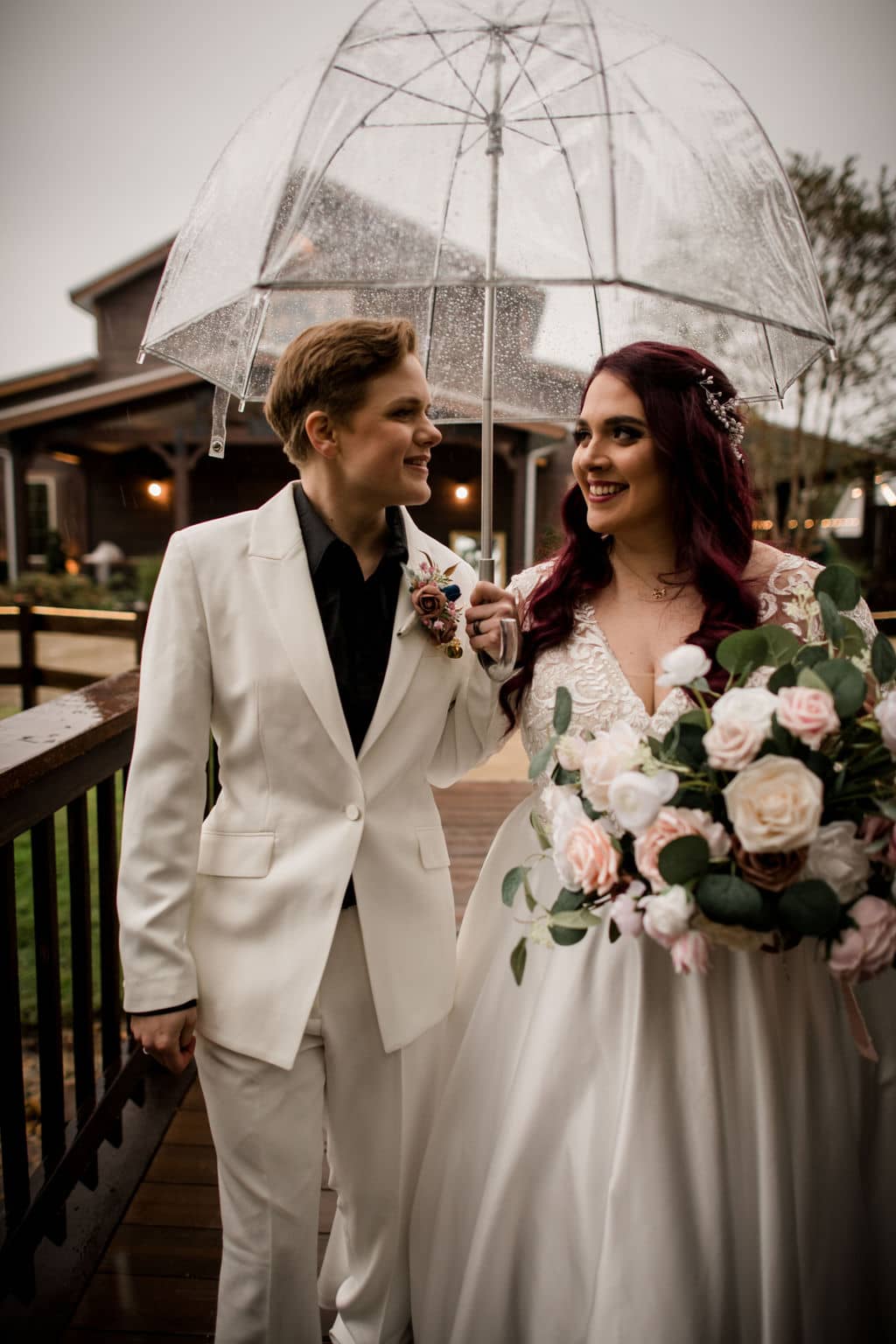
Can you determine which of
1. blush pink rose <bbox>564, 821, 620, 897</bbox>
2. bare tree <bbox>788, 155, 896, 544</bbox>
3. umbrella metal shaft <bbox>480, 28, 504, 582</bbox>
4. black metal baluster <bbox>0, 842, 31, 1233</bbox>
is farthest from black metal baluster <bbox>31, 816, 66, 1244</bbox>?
bare tree <bbox>788, 155, 896, 544</bbox>

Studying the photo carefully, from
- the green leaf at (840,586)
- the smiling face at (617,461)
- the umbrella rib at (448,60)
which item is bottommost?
the green leaf at (840,586)

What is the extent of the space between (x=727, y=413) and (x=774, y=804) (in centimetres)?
111

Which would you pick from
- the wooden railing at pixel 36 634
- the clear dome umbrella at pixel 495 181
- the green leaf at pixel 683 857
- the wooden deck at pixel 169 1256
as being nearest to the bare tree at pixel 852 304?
the wooden railing at pixel 36 634

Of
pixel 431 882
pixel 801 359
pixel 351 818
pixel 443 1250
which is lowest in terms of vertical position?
pixel 443 1250

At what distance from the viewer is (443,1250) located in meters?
Result: 1.66

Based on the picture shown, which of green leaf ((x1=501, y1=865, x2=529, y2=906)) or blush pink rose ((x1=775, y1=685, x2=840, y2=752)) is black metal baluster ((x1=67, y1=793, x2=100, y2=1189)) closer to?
green leaf ((x1=501, y1=865, x2=529, y2=906))

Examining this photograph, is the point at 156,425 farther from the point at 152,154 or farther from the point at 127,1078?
the point at 152,154

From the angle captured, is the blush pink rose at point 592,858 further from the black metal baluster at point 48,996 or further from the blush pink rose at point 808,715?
the black metal baluster at point 48,996

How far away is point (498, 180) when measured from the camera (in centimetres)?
165

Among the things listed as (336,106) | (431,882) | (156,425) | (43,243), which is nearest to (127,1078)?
(431,882)

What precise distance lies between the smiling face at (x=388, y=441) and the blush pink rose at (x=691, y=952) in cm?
88

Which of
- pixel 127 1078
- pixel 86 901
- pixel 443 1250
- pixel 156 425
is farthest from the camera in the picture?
pixel 156 425

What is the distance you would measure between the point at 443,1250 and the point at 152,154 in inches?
1117

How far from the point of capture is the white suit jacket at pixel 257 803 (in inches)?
59.2
